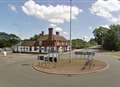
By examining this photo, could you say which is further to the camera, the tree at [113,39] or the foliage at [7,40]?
the foliage at [7,40]

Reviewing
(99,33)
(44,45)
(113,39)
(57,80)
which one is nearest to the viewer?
(57,80)

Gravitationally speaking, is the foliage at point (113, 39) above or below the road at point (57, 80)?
above

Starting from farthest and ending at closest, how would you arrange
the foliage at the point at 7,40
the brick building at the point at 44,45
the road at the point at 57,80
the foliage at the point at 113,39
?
the foliage at the point at 7,40 < the foliage at the point at 113,39 < the brick building at the point at 44,45 < the road at the point at 57,80

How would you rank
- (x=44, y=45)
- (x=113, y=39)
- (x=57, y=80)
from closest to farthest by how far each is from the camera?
(x=57, y=80), (x=44, y=45), (x=113, y=39)

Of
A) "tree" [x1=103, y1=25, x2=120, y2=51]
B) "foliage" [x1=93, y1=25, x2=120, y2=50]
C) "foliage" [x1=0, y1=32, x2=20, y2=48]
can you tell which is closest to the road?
"tree" [x1=103, y1=25, x2=120, y2=51]

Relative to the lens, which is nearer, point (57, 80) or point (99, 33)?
point (57, 80)

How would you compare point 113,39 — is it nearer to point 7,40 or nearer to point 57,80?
point 7,40

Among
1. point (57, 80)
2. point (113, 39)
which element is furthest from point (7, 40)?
point (57, 80)

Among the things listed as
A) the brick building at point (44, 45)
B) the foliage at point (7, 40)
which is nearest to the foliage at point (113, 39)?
the brick building at point (44, 45)

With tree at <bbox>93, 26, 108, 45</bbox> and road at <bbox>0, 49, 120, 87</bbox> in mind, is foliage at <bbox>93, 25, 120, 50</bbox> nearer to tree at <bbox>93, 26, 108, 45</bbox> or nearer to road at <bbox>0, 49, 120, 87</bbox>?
tree at <bbox>93, 26, 108, 45</bbox>

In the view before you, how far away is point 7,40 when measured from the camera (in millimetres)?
131375

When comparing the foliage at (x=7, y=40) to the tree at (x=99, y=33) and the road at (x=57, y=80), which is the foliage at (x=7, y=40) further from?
the road at (x=57, y=80)

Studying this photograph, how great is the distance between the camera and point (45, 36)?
269 ft

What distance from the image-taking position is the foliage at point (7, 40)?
409 feet
